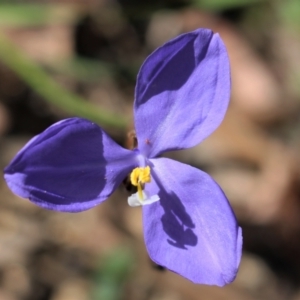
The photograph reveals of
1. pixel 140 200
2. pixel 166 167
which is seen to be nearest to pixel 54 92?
pixel 166 167

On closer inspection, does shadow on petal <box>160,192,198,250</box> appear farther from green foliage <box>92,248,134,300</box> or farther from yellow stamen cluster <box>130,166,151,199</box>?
green foliage <box>92,248,134,300</box>

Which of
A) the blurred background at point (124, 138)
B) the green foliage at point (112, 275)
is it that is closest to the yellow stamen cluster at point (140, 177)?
the blurred background at point (124, 138)

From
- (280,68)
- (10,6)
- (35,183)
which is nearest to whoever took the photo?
(35,183)

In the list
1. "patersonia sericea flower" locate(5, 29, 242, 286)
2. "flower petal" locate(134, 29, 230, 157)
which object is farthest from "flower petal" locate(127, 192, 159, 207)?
"flower petal" locate(134, 29, 230, 157)

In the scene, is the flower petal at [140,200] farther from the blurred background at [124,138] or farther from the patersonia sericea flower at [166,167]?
the blurred background at [124,138]

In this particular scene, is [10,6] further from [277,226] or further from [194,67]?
[277,226]

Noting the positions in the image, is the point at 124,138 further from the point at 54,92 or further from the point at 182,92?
the point at 182,92

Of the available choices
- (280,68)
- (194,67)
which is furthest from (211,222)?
(280,68)
